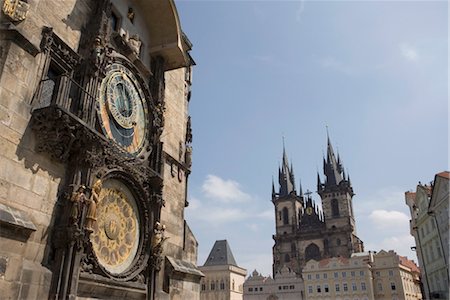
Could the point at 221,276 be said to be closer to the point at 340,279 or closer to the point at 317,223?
the point at 340,279

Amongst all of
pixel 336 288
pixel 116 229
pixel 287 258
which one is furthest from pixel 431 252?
pixel 287 258

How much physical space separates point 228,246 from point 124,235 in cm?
7034

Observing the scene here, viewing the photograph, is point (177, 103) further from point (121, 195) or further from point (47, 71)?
point (47, 71)

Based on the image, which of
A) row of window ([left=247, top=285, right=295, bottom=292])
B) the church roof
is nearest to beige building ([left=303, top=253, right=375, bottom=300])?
row of window ([left=247, top=285, right=295, bottom=292])

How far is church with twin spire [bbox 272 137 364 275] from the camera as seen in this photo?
90250mm

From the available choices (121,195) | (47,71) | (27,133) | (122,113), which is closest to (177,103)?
(122,113)

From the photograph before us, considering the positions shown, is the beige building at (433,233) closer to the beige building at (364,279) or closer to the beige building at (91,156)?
the beige building at (91,156)

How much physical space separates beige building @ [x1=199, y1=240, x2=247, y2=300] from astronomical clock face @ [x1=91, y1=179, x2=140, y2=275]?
209 feet

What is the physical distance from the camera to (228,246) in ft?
255

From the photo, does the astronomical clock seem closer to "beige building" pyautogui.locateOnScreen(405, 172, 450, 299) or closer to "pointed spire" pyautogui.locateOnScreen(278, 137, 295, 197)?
"beige building" pyautogui.locateOnScreen(405, 172, 450, 299)

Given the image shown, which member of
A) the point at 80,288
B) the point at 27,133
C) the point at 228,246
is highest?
the point at 228,246

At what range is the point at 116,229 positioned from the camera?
30.9ft

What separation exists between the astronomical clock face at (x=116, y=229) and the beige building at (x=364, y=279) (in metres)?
67.1

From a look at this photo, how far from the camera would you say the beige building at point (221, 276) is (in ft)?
231
